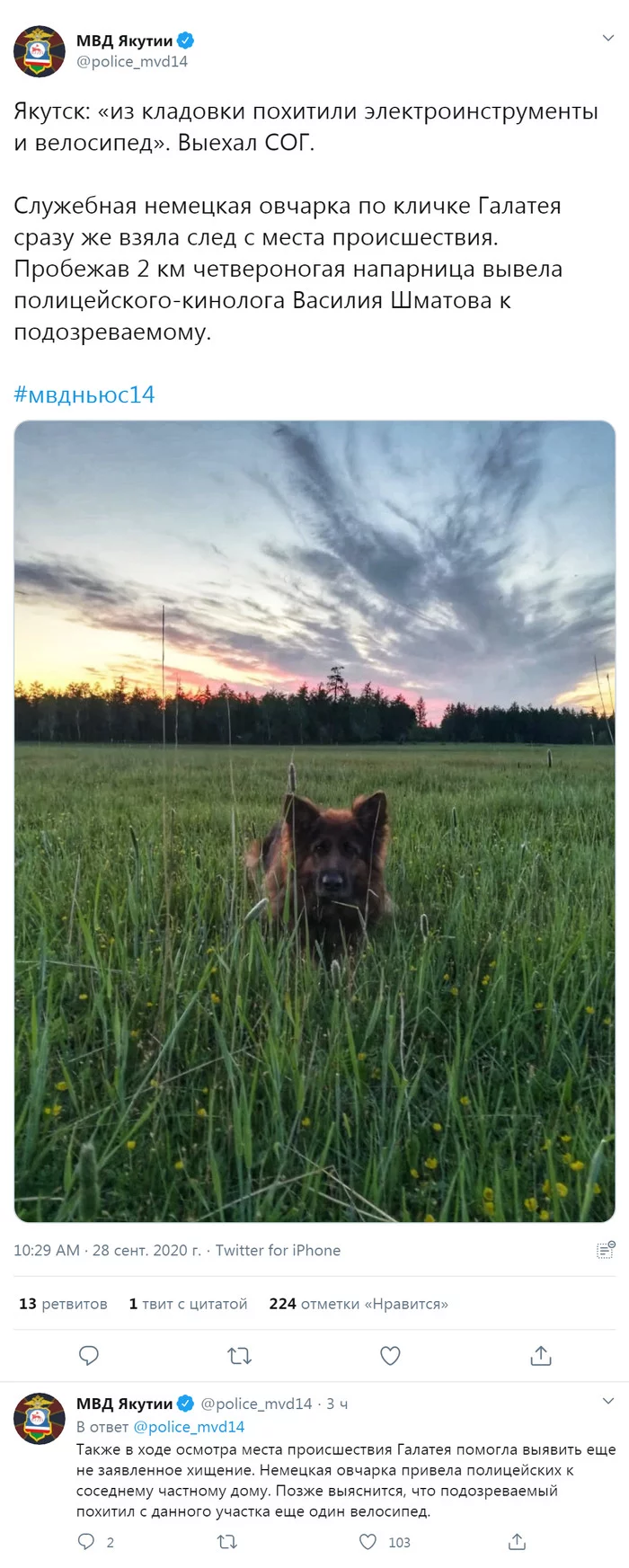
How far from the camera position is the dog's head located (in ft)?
14.1

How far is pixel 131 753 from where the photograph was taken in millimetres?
3729

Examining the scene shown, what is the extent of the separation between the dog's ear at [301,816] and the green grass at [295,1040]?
32cm
